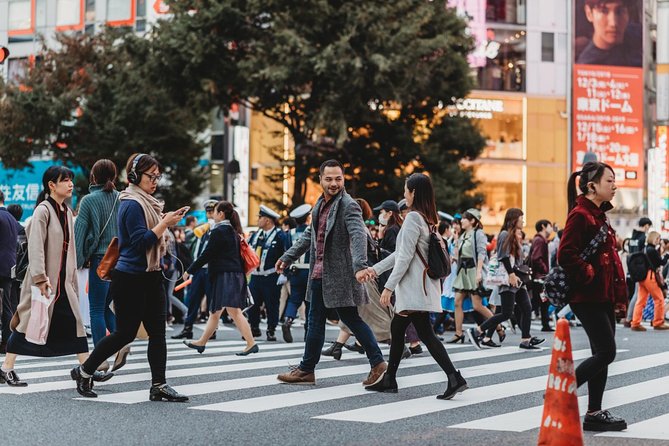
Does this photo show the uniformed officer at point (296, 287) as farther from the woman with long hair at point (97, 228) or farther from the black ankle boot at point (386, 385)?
the black ankle boot at point (386, 385)

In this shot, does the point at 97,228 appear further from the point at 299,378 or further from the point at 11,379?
the point at 299,378

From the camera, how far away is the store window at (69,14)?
2138 inches

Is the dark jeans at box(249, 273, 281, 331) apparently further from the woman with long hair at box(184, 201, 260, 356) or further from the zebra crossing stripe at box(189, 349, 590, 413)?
the zebra crossing stripe at box(189, 349, 590, 413)

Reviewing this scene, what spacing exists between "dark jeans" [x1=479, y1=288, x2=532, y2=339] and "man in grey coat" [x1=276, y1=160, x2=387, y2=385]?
4960 millimetres

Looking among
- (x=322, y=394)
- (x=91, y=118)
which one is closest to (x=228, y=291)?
(x=322, y=394)

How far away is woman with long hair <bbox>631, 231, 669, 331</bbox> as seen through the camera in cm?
1888

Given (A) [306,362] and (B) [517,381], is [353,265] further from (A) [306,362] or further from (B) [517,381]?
(B) [517,381]

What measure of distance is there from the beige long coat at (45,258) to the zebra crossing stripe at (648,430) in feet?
13.2

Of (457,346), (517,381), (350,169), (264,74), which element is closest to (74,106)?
(350,169)

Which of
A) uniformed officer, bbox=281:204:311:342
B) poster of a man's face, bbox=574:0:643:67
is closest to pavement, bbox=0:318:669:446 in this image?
uniformed officer, bbox=281:204:311:342

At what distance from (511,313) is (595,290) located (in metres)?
7.05

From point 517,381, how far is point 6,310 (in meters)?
5.11

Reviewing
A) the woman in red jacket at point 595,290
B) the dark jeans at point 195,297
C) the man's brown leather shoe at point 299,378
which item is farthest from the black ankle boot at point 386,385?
the dark jeans at point 195,297

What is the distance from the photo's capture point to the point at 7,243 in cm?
1131
